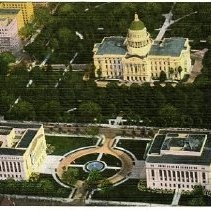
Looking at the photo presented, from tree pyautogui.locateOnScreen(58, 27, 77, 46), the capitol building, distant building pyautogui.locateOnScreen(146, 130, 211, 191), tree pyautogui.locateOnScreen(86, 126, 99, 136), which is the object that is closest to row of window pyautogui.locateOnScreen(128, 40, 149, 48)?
the capitol building

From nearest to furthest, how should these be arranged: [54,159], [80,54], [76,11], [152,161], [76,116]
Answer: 1. [152,161]
2. [54,159]
3. [76,116]
4. [80,54]
5. [76,11]

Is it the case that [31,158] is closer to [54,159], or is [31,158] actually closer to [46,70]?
[54,159]

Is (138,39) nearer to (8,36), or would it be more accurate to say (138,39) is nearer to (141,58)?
(141,58)

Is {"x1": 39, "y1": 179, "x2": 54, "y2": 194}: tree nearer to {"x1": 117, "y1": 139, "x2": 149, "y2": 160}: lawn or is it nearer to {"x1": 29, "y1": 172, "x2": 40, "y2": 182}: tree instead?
{"x1": 29, "y1": 172, "x2": 40, "y2": 182}: tree

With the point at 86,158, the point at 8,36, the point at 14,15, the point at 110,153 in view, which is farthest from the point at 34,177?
the point at 14,15

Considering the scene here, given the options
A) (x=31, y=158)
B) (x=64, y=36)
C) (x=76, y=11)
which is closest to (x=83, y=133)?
(x=31, y=158)

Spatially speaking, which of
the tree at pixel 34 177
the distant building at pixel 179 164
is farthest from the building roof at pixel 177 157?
the tree at pixel 34 177

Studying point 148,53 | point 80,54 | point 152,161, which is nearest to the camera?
point 152,161

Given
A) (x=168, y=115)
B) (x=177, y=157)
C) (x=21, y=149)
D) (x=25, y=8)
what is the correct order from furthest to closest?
(x=25, y=8), (x=168, y=115), (x=21, y=149), (x=177, y=157)
